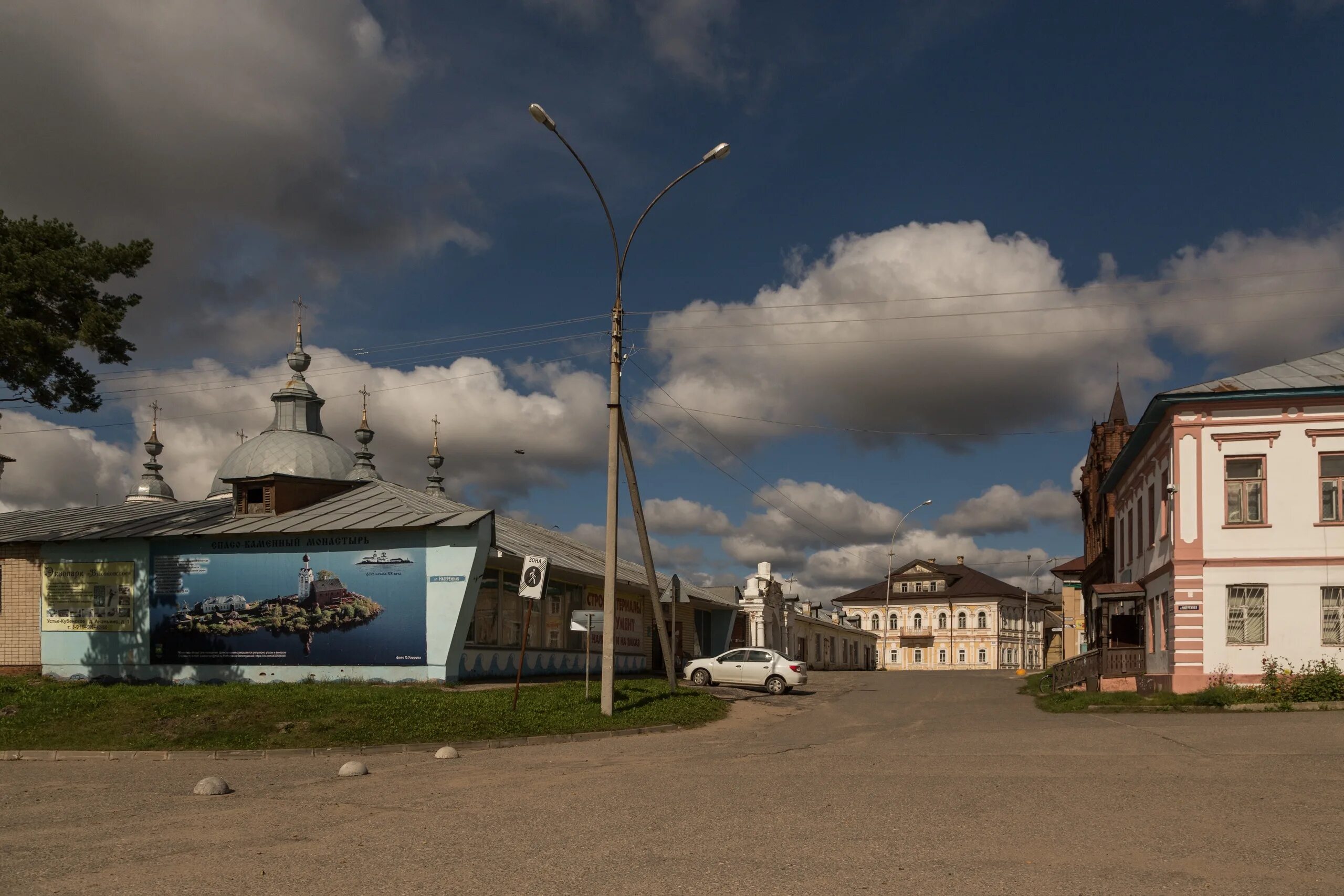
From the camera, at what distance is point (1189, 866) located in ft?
23.1

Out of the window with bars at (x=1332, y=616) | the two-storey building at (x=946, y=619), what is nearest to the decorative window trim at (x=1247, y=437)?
the window with bars at (x=1332, y=616)

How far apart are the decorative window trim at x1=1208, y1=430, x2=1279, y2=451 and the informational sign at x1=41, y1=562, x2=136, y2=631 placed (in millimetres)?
25095

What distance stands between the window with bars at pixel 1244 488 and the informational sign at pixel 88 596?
997 inches

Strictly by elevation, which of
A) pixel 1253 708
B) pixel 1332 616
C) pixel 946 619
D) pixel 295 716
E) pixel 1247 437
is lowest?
pixel 946 619

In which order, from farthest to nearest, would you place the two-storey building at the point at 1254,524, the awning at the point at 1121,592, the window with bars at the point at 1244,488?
the awning at the point at 1121,592
the window with bars at the point at 1244,488
the two-storey building at the point at 1254,524

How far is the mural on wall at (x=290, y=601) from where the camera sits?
2334cm

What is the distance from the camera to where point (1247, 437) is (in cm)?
2473

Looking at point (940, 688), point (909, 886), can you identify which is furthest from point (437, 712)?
point (940, 688)

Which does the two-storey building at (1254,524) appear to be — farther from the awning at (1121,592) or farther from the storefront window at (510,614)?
the storefront window at (510,614)

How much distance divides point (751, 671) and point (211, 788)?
21.6 metres

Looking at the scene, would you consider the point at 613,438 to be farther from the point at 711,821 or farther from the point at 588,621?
the point at 711,821

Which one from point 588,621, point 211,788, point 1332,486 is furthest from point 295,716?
point 1332,486

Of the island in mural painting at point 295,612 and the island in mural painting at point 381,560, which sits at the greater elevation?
the island in mural painting at point 381,560

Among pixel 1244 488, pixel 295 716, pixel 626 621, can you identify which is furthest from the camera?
pixel 626 621
